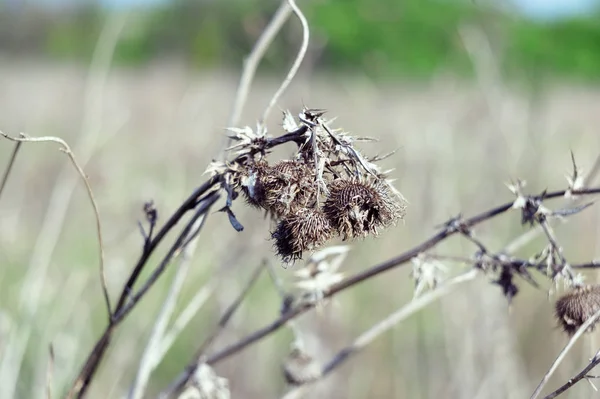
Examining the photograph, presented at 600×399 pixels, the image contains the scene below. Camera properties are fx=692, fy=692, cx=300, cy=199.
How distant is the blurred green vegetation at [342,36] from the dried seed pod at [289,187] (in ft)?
4.07

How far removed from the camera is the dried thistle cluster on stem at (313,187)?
1.19m

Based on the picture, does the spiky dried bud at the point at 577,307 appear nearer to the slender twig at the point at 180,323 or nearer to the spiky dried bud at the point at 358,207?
the spiky dried bud at the point at 358,207

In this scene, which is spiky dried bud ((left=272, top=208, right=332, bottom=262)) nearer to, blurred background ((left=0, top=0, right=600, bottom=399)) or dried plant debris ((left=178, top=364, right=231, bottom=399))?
blurred background ((left=0, top=0, right=600, bottom=399))

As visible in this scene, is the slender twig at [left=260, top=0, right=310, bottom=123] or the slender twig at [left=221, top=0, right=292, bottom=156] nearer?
the slender twig at [left=260, top=0, right=310, bottom=123]

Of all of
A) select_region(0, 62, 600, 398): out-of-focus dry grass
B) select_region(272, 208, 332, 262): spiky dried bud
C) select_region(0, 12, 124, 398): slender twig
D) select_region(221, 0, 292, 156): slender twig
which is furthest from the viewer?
select_region(0, 62, 600, 398): out-of-focus dry grass

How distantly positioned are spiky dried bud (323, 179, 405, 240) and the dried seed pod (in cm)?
4

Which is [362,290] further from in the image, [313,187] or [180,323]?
[313,187]

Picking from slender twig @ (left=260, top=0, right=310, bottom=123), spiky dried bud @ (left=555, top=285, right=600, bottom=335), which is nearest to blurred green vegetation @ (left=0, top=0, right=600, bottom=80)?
slender twig @ (left=260, top=0, right=310, bottom=123)

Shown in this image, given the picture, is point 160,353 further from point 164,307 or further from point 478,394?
point 478,394

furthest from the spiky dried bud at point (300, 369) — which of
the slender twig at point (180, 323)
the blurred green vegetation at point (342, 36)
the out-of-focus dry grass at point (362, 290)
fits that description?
the blurred green vegetation at point (342, 36)

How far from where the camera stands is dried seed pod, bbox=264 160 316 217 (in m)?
1.19

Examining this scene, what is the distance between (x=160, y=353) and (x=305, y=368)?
433 mm

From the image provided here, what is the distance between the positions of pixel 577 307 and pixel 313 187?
65 cm

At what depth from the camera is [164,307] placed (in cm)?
181
